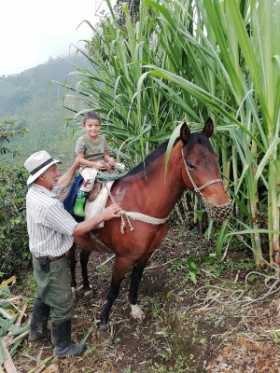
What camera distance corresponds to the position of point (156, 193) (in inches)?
91.5

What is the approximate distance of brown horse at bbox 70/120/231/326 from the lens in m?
1.99

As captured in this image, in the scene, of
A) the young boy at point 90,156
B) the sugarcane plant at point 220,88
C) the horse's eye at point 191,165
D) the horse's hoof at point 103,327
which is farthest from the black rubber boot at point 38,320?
the horse's eye at point 191,165

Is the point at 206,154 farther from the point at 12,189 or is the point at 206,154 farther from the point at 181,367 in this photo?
the point at 12,189

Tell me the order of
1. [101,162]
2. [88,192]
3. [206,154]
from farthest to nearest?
[101,162]
[88,192]
[206,154]

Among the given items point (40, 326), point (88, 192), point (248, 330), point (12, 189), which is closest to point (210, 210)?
point (248, 330)

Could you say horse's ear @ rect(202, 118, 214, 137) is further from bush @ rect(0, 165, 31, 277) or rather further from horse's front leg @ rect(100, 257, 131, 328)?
bush @ rect(0, 165, 31, 277)

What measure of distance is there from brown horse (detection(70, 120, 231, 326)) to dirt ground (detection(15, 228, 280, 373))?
0.19m

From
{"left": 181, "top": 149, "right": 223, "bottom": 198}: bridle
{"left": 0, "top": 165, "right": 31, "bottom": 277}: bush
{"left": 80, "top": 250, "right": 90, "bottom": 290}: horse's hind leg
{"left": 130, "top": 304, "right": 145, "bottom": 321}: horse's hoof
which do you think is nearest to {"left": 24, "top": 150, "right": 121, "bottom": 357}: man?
{"left": 130, "top": 304, "right": 145, "bottom": 321}: horse's hoof

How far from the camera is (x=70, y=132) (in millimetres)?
4035

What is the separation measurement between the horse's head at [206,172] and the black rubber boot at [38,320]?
1515 millimetres

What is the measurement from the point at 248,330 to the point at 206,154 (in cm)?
111

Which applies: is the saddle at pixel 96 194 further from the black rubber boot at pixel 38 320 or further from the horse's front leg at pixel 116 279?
the black rubber boot at pixel 38 320

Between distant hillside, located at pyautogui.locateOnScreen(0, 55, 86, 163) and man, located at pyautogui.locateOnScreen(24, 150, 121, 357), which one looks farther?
distant hillside, located at pyautogui.locateOnScreen(0, 55, 86, 163)

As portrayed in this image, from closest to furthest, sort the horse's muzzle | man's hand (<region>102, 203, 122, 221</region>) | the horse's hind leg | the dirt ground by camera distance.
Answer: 1. the horse's muzzle
2. the dirt ground
3. man's hand (<region>102, 203, 122, 221</region>)
4. the horse's hind leg
